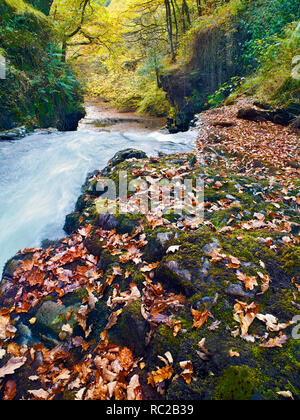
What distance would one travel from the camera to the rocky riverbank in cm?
177

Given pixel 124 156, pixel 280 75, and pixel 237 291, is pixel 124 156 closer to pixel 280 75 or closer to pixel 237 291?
pixel 237 291

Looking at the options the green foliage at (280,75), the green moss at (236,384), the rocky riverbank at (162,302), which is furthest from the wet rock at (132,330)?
the green foliage at (280,75)

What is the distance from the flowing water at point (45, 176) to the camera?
480 centimetres

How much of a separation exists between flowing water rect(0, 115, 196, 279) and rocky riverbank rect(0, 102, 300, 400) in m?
0.74

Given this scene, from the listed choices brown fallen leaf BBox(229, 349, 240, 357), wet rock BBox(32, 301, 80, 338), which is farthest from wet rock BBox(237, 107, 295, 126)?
wet rock BBox(32, 301, 80, 338)

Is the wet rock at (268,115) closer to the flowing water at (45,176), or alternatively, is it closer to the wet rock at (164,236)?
the flowing water at (45,176)

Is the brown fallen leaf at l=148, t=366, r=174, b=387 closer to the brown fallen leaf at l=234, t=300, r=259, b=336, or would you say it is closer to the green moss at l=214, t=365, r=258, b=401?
the green moss at l=214, t=365, r=258, b=401

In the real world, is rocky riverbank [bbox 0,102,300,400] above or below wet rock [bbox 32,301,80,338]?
above

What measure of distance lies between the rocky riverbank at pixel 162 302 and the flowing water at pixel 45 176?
0.74 m

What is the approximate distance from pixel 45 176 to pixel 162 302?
5.85m

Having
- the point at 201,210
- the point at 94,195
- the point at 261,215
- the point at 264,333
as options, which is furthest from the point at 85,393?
the point at 94,195

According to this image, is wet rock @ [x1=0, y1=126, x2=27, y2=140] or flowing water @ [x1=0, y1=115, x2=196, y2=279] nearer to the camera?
flowing water @ [x1=0, y1=115, x2=196, y2=279]

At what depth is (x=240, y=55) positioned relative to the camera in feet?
40.5

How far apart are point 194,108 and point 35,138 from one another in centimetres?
1046
